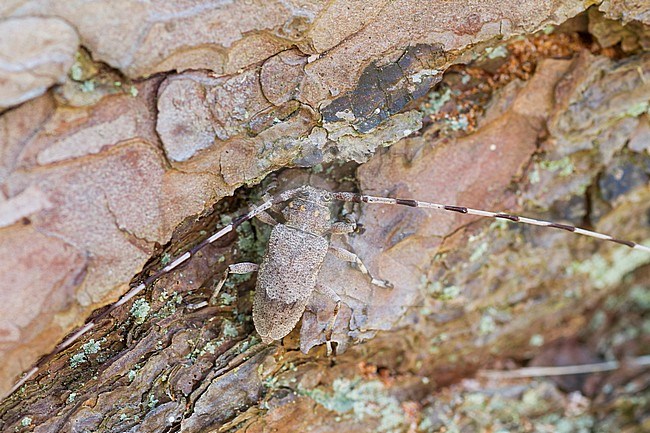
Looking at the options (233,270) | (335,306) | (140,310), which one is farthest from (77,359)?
(335,306)


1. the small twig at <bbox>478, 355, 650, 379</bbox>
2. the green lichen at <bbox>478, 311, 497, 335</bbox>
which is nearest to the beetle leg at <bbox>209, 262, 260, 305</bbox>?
the green lichen at <bbox>478, 311, 497, 335</bbox>

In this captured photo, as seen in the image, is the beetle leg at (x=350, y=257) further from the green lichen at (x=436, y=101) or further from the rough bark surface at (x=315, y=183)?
the green lichen at (x=436, y=101)

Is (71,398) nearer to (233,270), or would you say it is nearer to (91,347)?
(91,347)

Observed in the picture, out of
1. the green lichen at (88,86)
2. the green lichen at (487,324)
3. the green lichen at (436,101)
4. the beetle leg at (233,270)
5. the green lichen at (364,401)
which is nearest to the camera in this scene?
the green lichen at (88,86)

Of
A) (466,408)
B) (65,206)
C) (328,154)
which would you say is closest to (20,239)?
(65,206)

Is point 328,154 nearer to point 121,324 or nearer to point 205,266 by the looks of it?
point 205,266

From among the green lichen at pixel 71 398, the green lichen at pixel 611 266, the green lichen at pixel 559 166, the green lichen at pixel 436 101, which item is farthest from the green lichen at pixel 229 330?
the green lichen at pixel 611 266
